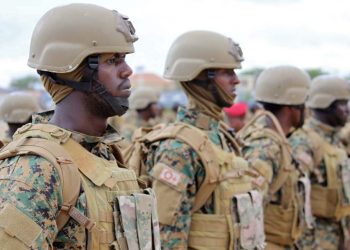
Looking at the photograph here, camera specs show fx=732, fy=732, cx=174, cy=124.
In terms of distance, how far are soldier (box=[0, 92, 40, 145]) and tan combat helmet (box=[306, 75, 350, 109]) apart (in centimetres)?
321

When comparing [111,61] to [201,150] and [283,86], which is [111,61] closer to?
[201,150]

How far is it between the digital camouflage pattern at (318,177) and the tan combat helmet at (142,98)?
4647 mm

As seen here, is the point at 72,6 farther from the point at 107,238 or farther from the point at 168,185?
the point at 168,185

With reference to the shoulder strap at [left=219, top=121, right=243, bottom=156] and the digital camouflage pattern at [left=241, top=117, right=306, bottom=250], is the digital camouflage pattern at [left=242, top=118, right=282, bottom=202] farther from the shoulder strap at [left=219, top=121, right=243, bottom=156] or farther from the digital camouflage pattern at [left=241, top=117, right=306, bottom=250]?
the shoulder strap at [left=219, top=121, right=243, bottom=156]

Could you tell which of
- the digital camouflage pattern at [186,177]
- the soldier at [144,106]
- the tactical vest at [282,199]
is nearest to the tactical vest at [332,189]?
the tactical vest at [282,199]

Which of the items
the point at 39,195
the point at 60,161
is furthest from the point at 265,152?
the point at 39,195

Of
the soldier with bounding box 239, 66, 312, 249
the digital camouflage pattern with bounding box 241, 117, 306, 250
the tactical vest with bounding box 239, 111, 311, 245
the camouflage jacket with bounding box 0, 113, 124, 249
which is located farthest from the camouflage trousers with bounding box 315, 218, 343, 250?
the camouflage jacket with bounding box 0, 113, 124, 249

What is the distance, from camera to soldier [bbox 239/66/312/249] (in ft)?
20.2

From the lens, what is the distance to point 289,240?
6430 mm

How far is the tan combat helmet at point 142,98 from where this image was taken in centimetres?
1217

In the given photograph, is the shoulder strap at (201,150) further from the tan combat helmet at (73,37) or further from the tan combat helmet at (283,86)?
the tan combat helmet at (283,86)

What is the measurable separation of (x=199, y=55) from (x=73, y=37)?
2.14 m

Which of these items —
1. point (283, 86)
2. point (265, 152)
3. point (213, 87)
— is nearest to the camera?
point (213, 87)

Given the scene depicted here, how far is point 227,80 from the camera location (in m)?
5.36
